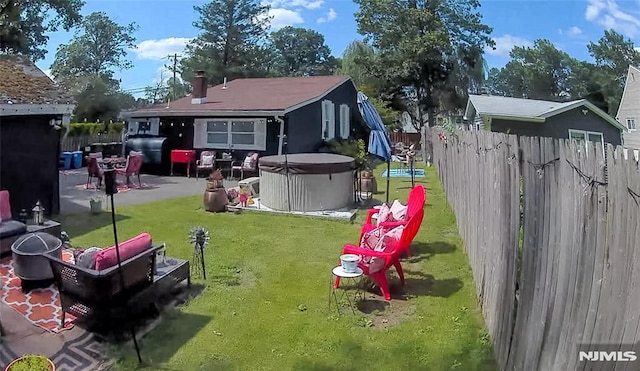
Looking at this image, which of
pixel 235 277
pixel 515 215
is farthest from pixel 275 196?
pixel 515 215

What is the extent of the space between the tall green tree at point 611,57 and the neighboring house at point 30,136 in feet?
162

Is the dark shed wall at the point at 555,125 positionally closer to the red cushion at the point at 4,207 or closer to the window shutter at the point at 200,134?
the window shutter at the point at 200,134

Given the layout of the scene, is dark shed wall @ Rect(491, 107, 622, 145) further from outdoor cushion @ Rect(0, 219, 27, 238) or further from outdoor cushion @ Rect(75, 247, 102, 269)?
outdoor cushion @ Rect(75, 247, 102, 269)

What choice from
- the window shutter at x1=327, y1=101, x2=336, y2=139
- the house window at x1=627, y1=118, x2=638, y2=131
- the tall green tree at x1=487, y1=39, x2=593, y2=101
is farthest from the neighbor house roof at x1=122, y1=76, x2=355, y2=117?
the tall green tree at x1=487, y1=39, x2=593, y2=101

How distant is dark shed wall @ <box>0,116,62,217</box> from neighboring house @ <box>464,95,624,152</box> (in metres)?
16.5

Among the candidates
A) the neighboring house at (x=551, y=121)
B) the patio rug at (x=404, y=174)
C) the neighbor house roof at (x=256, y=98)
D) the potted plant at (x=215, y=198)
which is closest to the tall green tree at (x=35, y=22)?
the neighbor house roof at (x=256, y=98)

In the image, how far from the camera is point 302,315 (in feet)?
15.4

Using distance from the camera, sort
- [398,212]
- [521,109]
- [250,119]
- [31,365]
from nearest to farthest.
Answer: [31,365], [398,212], [250,119], [521,109]

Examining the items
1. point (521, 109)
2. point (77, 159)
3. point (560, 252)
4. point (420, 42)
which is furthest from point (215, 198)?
point (420, 42)

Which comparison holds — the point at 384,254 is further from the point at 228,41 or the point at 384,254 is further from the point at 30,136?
the point at 228,41

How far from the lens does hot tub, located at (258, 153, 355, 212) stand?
947cm

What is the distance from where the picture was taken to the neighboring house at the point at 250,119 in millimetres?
15469

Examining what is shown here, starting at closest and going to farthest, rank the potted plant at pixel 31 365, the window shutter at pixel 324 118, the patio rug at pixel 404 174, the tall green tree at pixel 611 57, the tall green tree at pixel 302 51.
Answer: the potted plant at pixel 31 365 → the patio rug at pixel 404 174 → the window shutter at pixel 324 118 → the tall green tree at pixel 611 57 → the tall green tree at pixel 302 51

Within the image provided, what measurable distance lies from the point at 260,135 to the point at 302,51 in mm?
49894
